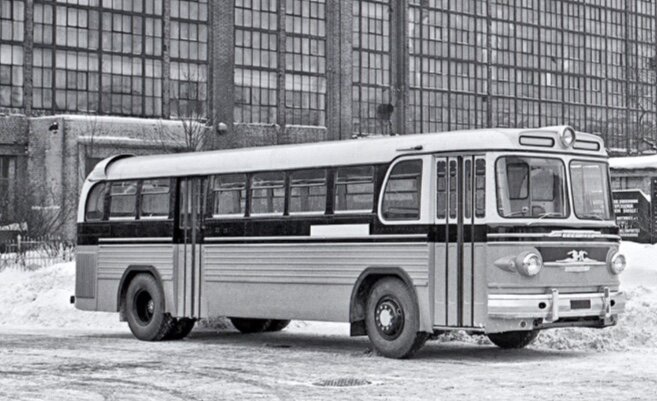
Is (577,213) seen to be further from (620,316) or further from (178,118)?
(178,118)

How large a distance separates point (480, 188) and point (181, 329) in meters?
6.36

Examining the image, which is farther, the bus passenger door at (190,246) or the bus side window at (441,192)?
the bus passenger door at (190,246)

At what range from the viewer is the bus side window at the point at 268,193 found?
708 inches

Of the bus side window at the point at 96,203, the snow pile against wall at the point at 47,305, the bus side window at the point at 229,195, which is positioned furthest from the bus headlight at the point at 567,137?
the snow pile against wall at the point at 47,305

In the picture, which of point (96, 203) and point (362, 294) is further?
point (96, 203)

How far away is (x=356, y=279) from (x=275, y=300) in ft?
5.60

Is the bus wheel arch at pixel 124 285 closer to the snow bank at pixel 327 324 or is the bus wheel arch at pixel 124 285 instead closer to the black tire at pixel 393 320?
the snow bank at pixel 327 324

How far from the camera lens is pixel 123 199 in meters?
20.9

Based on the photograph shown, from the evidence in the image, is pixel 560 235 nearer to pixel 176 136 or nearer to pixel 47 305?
pixel 47 305

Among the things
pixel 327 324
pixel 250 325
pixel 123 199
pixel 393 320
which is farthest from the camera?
pixel 327 324

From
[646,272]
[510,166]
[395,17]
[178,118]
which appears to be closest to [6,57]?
[178,118]

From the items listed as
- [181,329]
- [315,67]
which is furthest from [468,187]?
[315,67]

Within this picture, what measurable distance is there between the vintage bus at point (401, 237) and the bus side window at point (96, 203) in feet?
6.20

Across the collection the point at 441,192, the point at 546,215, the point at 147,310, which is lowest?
the point at 147,310
